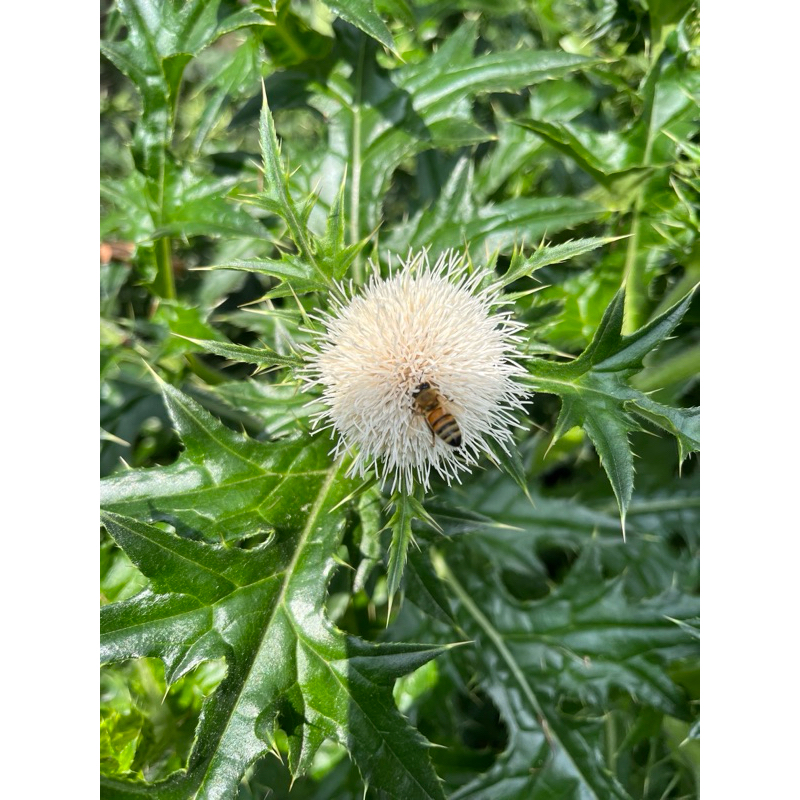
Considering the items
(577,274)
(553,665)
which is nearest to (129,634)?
(553,665)

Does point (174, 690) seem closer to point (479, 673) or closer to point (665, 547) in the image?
point (479, 673)

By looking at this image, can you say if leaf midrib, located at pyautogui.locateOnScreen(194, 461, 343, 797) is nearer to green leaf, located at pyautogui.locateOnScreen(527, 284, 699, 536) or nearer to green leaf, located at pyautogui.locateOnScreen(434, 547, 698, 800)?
green leaf, located at pyautogui.locateOnScreen(527, 284, 699, 536)

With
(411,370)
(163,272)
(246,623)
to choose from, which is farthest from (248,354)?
(163,272)

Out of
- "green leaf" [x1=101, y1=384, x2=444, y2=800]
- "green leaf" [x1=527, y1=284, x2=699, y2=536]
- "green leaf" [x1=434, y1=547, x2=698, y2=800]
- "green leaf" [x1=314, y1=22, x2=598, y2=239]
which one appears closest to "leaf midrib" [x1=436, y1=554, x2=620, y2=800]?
"green leaf" [x1=434, y1=547, x2=698, y2=800]

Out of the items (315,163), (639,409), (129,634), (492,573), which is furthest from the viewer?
(492,573)

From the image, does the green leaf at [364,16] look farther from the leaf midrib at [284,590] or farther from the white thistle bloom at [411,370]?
the leaf midrib at [284,590]
